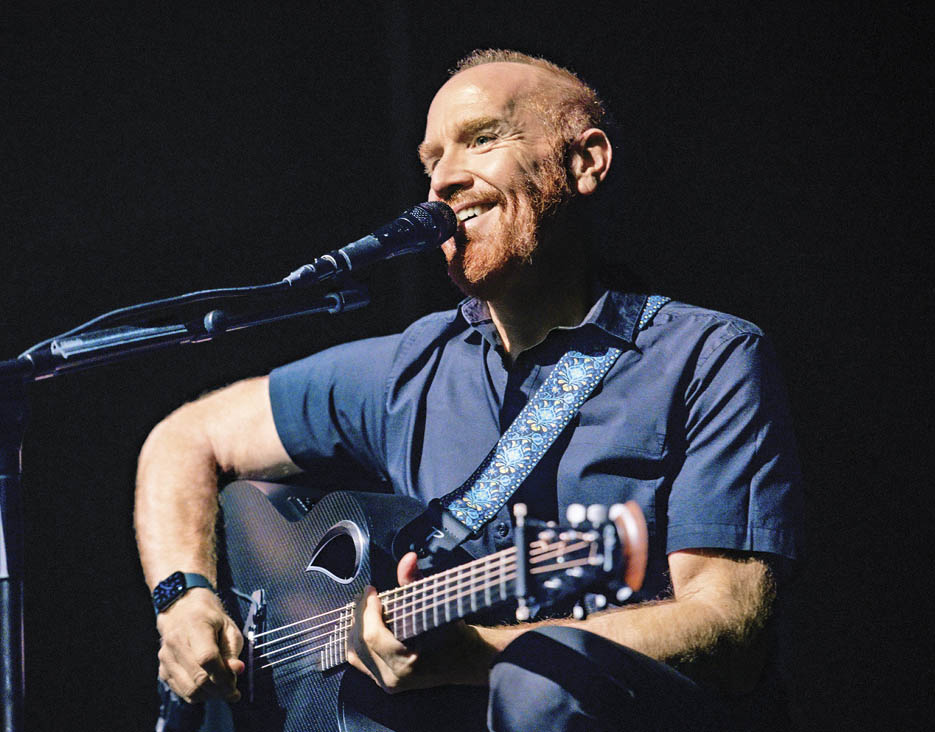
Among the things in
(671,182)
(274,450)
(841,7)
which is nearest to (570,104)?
(671,182)

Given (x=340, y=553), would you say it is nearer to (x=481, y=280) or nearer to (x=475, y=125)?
(x=481, y=280)

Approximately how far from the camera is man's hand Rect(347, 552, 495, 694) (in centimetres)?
172

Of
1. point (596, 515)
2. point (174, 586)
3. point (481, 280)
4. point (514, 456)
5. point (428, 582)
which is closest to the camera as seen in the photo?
point (596, 515)

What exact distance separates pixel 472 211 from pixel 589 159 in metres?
0.33

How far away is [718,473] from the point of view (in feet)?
6.25

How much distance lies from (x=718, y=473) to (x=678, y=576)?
0.64 ft

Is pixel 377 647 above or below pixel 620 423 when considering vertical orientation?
below

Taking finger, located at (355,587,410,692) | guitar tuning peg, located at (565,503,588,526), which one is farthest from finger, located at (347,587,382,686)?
guitar tuning peg, located at (565,503,588,526)

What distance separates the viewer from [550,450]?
206 cm

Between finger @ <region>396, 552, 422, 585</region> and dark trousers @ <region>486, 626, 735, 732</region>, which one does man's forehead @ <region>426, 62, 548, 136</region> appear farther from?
dark trousers @ <region>486, 626, 735, 732</region>

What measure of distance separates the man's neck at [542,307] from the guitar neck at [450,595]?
68 cm

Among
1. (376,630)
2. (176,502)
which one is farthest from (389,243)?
(176,502)

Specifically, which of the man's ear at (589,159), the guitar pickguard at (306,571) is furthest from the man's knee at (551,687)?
the man's ear at (589,159)

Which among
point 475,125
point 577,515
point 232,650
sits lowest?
point 232,650
